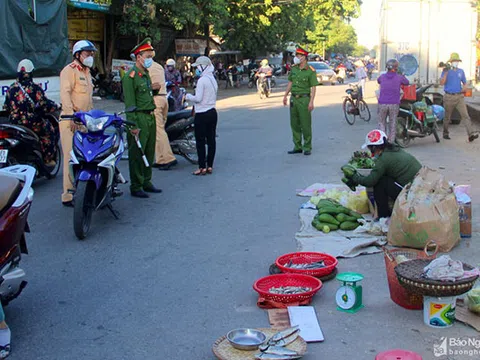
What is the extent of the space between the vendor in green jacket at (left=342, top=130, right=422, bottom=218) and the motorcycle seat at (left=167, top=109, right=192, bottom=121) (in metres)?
4.95

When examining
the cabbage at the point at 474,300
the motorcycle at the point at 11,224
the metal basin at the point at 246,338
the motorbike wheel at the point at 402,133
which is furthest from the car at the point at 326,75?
the metal basin at the point at 246,338

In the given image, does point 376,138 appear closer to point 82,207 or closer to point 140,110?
point 82,207

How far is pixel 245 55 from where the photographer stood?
4100 centimetres

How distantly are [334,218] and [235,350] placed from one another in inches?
127

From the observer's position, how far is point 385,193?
273 inches

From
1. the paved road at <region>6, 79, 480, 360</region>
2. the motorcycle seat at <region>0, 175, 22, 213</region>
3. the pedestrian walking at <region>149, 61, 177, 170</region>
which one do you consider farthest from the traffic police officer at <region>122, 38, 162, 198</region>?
the motorcycle seat at <region>0, 175, 22, 213</region>

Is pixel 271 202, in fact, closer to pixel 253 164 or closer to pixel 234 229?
pixel 234 229

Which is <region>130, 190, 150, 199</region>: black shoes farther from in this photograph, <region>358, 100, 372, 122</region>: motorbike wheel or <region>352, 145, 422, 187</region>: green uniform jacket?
<region>358, 100, 372, 122</region>: motorbike wheel

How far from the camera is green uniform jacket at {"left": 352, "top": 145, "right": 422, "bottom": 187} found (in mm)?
6793

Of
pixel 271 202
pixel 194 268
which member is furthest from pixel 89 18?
pixel 194 268

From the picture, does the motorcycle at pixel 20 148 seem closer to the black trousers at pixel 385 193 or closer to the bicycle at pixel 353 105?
the black trousers at pixel 385 193

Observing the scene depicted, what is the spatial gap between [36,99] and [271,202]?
12.3ft

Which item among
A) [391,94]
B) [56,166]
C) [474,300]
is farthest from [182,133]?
[474,300]

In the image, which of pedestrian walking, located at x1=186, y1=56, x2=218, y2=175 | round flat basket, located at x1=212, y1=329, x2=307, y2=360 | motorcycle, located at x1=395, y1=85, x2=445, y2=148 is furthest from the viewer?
motorcycle, located at x1=395, y1=85, x2=445, y2=148
